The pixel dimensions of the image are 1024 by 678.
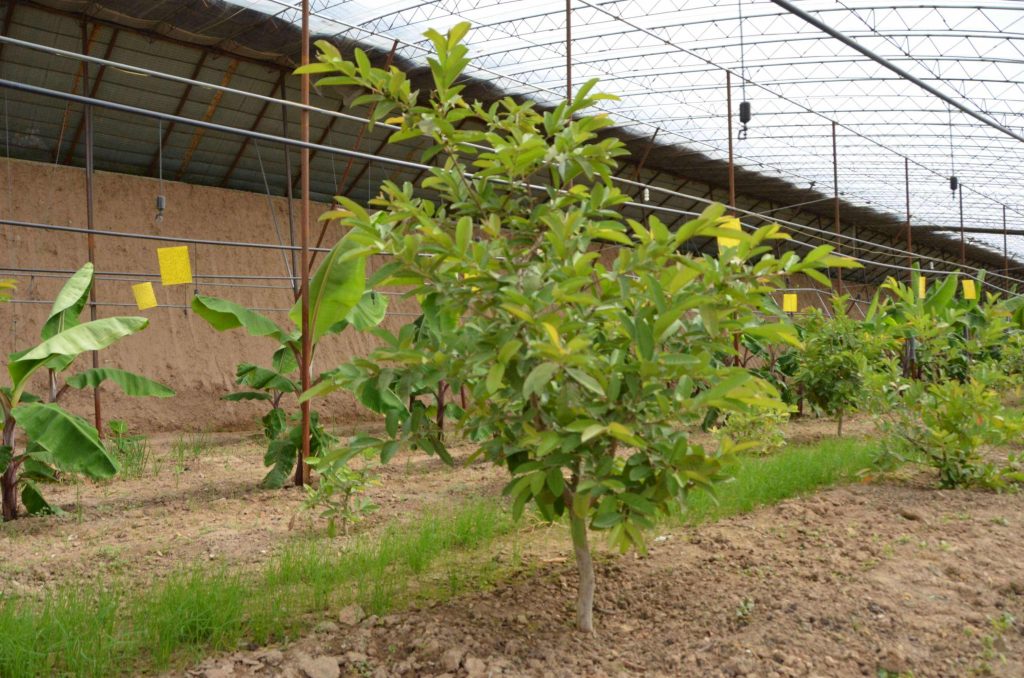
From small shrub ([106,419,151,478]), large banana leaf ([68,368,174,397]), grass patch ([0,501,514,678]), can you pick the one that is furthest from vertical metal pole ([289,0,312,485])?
grass patch ([0,501,514,678])

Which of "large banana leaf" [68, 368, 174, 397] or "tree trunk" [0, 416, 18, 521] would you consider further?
"large banana leaf" [68, 368, 174, 397]

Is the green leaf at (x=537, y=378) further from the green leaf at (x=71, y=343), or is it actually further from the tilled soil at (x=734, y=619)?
the green leaf at (x=71, y=343)

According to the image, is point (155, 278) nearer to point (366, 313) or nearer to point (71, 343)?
point (366, 313)

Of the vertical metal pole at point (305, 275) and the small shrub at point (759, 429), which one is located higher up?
the vertical metal pole at point (305, 275)

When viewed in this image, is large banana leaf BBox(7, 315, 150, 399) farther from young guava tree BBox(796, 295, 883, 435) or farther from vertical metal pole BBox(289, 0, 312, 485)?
young guava tree BBox(796, 295, 883, 435)

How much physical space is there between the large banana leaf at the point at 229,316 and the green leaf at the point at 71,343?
0.54 m

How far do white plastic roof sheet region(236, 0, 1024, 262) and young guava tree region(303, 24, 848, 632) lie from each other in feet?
25.9

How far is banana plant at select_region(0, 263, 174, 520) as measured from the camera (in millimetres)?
4055

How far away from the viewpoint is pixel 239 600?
2.66m

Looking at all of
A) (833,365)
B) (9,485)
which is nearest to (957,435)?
(833,365)

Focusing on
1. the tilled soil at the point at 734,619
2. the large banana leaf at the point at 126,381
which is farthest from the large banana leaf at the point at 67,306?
the tilled soil at the point at 734,619

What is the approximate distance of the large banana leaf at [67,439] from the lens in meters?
4.02

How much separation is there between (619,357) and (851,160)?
20.8m

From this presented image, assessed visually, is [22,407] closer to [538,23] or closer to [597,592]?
[597,592]
